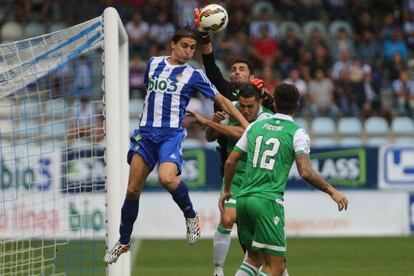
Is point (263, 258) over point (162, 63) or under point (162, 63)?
under

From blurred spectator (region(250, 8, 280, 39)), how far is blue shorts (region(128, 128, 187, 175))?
13257mm

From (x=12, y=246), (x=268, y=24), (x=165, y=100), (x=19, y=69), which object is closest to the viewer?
(x=165, y=100)

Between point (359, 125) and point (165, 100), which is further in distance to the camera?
point (359, 125)

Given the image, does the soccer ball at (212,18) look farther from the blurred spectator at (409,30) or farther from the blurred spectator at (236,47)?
the blurred spectator at (409,30)

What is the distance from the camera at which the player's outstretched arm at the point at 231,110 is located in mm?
10047

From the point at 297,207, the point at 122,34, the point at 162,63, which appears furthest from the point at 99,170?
the point at 162,63

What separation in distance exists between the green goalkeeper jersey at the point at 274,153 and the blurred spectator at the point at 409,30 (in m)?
15.3

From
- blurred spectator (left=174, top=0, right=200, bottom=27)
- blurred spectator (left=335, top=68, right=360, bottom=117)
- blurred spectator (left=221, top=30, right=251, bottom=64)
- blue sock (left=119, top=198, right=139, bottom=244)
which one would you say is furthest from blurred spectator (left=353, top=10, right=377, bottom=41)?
blue sock (left=119, top=198, right=139, bottom=244)

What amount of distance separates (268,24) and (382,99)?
3.17 m

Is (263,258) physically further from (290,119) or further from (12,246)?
(12,246)

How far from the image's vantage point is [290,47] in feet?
74.7

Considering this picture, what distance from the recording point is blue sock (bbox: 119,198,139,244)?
32.8 feet

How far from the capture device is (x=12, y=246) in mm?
12719

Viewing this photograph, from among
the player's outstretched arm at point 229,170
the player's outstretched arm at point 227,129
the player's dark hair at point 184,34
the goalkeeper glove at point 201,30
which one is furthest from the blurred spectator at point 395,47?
the player's outstretched arm at point 229,170
